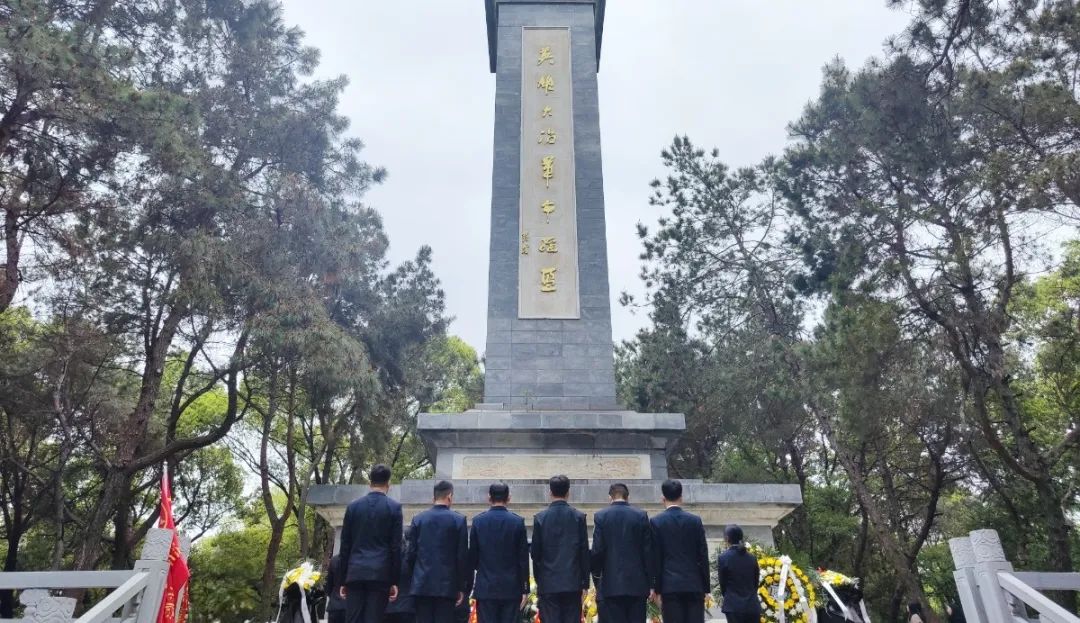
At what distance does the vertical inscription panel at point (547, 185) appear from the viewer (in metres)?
8.02

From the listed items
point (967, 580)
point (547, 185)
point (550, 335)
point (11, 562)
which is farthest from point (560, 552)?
point (11, 562)

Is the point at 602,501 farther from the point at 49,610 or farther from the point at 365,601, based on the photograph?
the point at 49,610

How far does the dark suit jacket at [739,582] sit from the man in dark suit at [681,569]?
267mm

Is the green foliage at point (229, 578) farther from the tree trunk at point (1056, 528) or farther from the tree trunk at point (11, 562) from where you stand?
the tree trunk at point (1056, 528)

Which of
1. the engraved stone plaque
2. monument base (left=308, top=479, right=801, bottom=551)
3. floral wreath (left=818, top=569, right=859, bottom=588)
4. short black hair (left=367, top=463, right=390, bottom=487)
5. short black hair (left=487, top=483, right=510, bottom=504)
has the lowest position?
floral wreath (left=818, top=569, right=859, bottom=588)

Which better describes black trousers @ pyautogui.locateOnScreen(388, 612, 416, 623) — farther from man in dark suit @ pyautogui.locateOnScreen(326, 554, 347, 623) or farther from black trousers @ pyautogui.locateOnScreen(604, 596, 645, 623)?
black trousers @ pyautogui.locateOnScreen(604, 596, 645, 623)

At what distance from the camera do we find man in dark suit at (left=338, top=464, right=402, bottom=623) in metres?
3.44

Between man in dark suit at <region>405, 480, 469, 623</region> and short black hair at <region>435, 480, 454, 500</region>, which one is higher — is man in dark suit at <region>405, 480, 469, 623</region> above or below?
below

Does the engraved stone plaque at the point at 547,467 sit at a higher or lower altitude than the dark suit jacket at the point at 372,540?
higher

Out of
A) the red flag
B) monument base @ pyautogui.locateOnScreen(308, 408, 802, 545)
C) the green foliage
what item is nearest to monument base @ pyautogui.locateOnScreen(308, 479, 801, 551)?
monument base @ pyautogui.locateOnScreen(308, 408, 802, 545)

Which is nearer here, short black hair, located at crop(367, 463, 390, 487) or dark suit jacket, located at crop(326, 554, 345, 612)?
short black hair, located at crop(367, 463, 390, 487)

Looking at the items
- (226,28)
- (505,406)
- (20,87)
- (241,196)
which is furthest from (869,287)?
(226,28)

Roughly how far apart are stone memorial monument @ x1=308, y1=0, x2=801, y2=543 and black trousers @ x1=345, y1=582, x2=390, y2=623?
99.4 inches

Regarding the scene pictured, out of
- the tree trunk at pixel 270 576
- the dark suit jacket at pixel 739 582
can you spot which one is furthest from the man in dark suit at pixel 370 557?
the tree trunk at pixel 270 576
